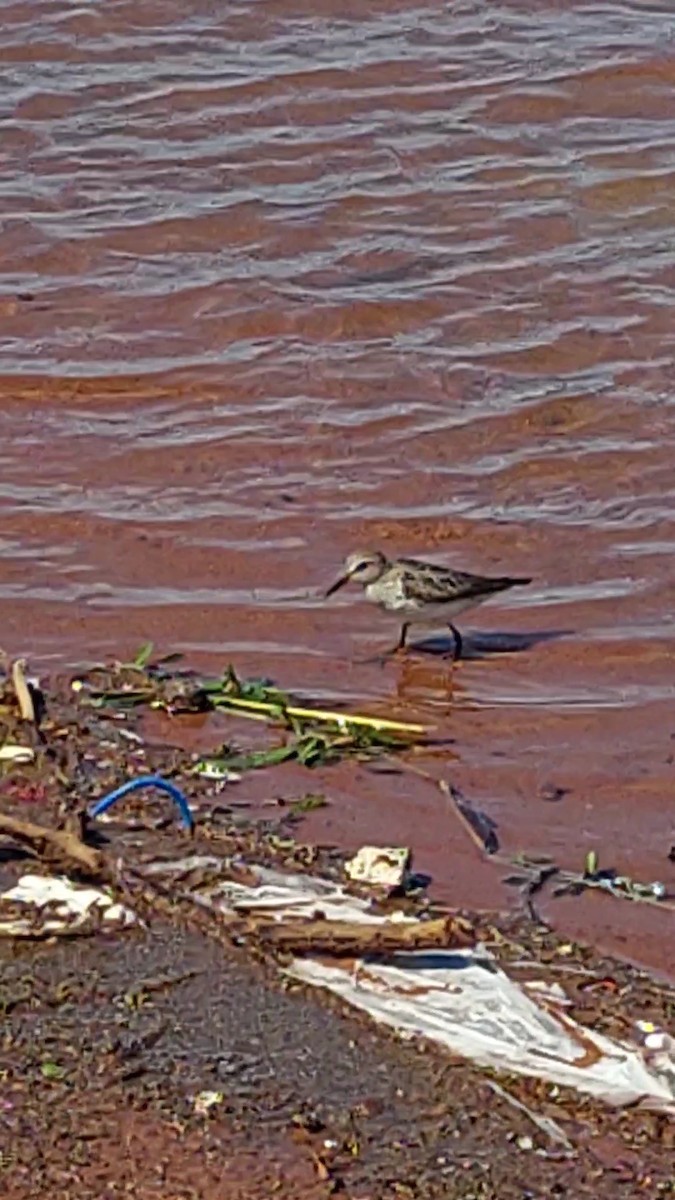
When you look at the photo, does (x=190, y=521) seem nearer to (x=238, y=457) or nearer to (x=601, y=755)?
(x=238, y=457)

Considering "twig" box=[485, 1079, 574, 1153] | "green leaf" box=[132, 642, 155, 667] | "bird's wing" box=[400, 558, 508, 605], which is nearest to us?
"twig" box=[485, 1079, 574, 1153]

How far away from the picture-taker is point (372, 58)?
1391 centimetres

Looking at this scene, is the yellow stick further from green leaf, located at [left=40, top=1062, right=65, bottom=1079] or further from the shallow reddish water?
green leaf, located at [left=40, top=1062, right=65, bottom=1079]

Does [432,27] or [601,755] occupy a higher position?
[432,27]

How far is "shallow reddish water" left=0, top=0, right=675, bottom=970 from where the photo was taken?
27.8 ft

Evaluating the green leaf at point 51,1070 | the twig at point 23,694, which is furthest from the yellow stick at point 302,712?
the green leaf at point 51,1070

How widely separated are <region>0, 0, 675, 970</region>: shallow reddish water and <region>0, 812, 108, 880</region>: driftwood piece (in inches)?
34.8

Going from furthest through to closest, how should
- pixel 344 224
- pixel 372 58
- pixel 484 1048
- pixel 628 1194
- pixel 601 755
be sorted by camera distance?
pixel 372 58 < pixel 344 224 < pixel 601 755 < pixel 484 1048 < pixel 628 1194

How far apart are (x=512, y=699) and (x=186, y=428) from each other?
7.54 ft

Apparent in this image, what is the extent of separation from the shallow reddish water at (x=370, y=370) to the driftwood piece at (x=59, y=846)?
88 centimetres

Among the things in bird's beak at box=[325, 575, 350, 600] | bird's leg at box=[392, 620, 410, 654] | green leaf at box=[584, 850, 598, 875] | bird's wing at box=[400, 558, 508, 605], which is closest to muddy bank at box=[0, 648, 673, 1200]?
green leaf at box=[584, 850, 598, 875]

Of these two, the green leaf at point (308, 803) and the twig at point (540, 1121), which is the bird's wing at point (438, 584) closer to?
the green leaf at point (308, 803)

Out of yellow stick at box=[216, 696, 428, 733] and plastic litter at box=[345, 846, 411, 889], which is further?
yellow stick at box=[216, 696, 428, 733]

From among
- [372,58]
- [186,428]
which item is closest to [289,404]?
[186,428]
